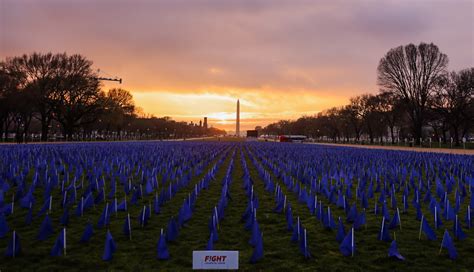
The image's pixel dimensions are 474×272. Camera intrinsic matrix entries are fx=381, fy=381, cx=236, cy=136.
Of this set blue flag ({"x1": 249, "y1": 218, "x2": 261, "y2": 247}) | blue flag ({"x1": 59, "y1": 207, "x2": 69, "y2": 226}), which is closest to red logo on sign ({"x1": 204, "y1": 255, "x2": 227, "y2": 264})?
blue flag ({"x1": 249, "y1": 218, "x2": 261, "y2": 247})

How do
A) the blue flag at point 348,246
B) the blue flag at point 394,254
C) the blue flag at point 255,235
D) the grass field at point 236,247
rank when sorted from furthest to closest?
the blue flag at point 255,235
the blue flag at point 348,246
the blue flag at point 394,254
the grass field at point 236,247

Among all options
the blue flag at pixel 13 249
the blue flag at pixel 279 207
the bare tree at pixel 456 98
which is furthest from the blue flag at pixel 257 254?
the bare tree at pixel 456 98

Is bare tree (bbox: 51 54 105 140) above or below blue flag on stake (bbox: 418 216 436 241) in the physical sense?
above

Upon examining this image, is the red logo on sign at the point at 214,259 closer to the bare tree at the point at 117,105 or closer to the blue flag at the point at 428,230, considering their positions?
the blue flag at the point at 428,230

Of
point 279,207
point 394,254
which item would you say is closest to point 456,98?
point 279,207

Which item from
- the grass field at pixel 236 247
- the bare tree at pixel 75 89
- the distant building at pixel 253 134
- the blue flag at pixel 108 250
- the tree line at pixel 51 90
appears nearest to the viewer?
the grass field at pixel 236 247

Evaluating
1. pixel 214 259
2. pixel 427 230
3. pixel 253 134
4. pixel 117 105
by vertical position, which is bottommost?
pixel 427 230

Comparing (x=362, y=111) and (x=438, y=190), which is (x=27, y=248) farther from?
(x=362, y=111)

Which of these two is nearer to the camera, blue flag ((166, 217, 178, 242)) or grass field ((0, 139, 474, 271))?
grass field ((0, 139, 474, 271))

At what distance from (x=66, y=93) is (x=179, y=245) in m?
59.5

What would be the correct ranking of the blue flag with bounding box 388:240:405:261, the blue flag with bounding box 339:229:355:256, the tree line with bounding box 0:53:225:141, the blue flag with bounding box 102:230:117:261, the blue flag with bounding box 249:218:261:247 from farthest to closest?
the tree line with bounding box 0:53:225:141 < the blue flag with bounding box 249:218:261:247 < the blue flag with bounding box 339:229:355:256 < the blue flag with bounding box 388:240:405:261 < the blue flag with bounding box 102:230:117:261

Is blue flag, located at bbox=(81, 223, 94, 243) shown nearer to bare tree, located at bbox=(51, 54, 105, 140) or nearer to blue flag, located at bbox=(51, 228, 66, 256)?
blue flag, located at bbox=(51, 228, 66, 256)

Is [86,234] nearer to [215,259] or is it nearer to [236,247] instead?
[236,247]

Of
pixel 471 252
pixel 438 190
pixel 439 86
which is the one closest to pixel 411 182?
pixel 438 190
